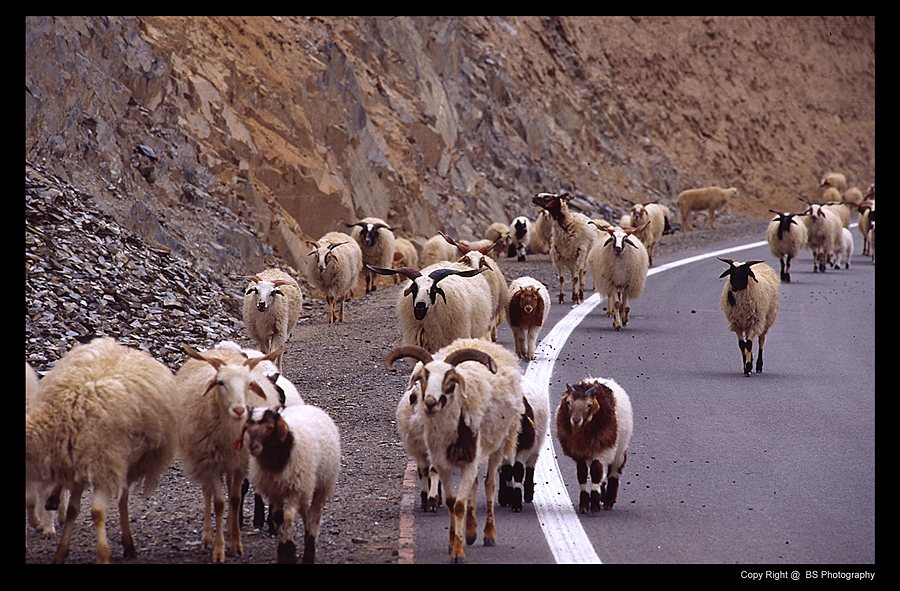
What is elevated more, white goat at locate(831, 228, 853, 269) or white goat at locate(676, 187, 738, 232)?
white goat at locate(676, 187, 738, 232)

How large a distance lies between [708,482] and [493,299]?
22.1 feet

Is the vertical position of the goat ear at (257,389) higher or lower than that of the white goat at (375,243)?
lower

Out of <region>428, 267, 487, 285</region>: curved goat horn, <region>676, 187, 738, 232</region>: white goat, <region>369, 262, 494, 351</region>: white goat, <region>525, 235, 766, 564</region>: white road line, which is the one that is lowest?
<region>525, 235, 766, 564</region>: white road line

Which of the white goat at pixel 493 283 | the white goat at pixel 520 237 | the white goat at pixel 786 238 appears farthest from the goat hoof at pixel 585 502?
the white goat at pixel 520 237

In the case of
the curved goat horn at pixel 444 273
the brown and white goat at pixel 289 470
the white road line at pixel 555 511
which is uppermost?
the curved goat horn at pixel 444 273

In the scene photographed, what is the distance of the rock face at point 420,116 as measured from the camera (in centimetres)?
2414

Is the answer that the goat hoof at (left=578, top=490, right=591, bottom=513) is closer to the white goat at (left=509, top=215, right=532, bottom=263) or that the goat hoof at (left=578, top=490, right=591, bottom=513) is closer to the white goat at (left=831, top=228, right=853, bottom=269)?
the white goat at (left=509, top=215, right=532, bottom=263)

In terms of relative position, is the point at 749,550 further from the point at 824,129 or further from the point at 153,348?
the point at 824,129

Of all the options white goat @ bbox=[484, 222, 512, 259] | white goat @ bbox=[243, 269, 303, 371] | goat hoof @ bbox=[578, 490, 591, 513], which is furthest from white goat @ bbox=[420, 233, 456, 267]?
goat hoof @ bbox=[578, 490, 591, 513]

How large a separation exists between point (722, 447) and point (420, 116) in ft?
81.8

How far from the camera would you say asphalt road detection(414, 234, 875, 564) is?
8602 mm

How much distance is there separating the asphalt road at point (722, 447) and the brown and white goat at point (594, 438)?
6.9 inches

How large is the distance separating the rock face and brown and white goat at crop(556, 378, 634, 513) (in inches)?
550

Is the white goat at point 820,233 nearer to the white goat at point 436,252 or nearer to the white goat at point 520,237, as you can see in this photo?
the white goat at point 520,237
